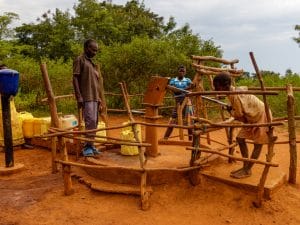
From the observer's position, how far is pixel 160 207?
191 inches

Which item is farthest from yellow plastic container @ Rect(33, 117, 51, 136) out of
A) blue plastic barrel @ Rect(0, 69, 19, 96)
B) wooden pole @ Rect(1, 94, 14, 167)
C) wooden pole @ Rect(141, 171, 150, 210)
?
wooden pole @ Rect(141, 171, 150, 210)

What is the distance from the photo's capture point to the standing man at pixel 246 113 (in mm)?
4848

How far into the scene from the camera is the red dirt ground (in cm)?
459

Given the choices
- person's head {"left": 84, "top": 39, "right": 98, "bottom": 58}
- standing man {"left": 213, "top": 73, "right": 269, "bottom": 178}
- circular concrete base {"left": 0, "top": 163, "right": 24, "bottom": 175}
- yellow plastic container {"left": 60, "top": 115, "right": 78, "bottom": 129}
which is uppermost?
person's head {"left": 84, "top": 39, "right": 98, "bottom": 58}

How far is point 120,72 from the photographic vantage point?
13586 millimetres

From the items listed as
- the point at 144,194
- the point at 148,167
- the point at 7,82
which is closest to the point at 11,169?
the point at 7,82

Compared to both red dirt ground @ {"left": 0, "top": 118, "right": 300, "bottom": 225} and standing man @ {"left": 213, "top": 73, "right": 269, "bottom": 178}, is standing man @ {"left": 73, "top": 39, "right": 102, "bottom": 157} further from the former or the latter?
standing man @ {"left": 213, "top": 73, "right": 269, "bottom": 178}

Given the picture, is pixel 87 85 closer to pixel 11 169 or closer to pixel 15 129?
pixel 11 169

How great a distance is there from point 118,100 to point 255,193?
9255 mm

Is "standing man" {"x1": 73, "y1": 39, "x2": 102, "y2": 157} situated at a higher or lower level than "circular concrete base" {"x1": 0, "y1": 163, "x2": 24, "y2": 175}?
higher

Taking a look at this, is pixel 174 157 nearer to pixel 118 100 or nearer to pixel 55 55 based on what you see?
pixel 118 100

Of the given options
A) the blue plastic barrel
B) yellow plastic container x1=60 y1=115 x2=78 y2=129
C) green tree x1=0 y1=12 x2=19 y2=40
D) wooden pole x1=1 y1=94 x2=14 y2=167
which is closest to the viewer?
the blue plastic barrel

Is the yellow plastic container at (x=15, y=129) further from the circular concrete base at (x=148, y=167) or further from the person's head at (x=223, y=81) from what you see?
the person's head at (x=223, y=81)

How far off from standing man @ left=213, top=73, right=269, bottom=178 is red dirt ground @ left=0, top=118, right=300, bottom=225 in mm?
437
